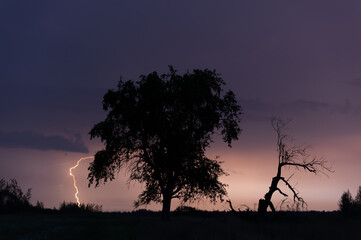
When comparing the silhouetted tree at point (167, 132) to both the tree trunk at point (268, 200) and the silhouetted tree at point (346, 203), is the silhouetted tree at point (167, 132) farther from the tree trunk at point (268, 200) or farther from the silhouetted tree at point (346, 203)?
the silhouetted tree at point (346, 203)

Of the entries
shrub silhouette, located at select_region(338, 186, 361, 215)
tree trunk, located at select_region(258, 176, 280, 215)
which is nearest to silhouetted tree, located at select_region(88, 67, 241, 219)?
tree trunk, located at select_region(258, 176, 280, 215)

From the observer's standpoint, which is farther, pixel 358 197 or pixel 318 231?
pixel 358 197

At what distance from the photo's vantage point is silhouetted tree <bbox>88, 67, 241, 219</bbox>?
136ft

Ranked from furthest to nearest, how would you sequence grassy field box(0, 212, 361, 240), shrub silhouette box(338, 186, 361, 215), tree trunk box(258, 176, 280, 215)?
shrub silhouette box(338, 186, 361, 215), tree trunk box(258, 176, 280, 215), grassy field box(0, 212, 361, 240)

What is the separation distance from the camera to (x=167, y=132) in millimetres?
41969

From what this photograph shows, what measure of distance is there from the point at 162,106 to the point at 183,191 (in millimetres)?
7705

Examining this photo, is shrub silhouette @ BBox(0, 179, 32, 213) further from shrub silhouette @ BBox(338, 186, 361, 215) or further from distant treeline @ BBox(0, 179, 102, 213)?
shrub silhouette @ BBox(338, 186, 361, 215)

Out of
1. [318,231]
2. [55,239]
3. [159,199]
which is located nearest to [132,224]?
[55,239]

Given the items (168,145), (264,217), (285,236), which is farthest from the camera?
(168,145)

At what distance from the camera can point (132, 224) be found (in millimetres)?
33000

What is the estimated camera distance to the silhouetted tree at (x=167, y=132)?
4150cm

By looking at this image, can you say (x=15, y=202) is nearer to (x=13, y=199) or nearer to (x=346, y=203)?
(x=13, y=199)

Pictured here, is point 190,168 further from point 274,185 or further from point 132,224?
point 132,224

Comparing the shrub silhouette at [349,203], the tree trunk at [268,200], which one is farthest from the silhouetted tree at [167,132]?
the shrub silhouette at [349,203]
